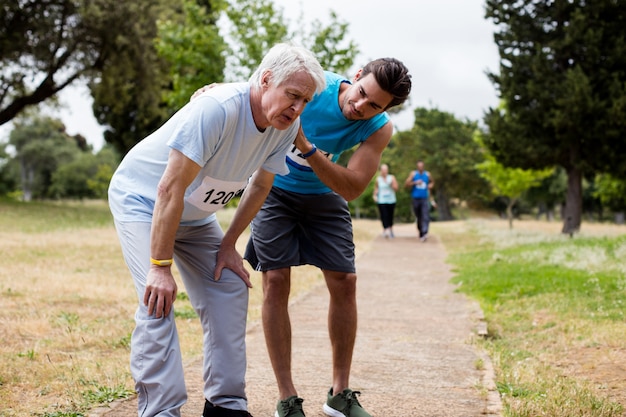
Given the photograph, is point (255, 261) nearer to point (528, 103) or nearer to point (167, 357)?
point (167, 357)

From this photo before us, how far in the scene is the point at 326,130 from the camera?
3.90m

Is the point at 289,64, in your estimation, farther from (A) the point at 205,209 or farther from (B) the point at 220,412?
(B) the point at 220,412

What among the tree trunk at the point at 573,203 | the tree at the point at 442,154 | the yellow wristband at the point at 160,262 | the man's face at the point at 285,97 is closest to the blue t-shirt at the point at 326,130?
the man's face at the point at 285,97

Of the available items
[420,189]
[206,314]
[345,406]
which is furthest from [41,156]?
[206,314]

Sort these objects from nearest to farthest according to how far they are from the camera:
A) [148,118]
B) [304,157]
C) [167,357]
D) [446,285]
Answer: [167,357]
[304,157]
[446,285]
[148,118]

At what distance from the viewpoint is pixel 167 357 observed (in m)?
2.94

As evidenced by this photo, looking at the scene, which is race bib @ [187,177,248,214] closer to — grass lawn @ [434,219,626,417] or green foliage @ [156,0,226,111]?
grass lawn @ [434,219,626,417]

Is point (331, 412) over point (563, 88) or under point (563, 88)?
under

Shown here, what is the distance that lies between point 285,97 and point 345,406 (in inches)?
70.9

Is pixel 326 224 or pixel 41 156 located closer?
pixel 326 224

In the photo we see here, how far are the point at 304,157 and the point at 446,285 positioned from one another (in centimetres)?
680

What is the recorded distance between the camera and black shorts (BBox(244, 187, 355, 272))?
4.00 meters

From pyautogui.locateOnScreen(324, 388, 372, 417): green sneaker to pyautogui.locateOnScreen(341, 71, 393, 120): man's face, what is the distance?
1512mm

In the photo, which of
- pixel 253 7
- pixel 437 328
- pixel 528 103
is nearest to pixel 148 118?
pixel 253 7
